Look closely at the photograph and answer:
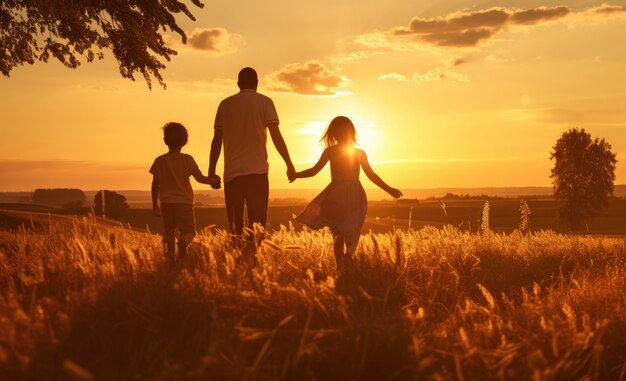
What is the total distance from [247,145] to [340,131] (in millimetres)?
1193

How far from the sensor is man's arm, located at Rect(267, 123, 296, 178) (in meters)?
8.21

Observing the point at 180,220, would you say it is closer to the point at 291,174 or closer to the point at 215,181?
the point at 215,181

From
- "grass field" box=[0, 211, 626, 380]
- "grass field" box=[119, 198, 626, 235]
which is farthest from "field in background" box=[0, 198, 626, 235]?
"grass field" box=[0, 211, 626, 380]

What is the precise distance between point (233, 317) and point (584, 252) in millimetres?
10427

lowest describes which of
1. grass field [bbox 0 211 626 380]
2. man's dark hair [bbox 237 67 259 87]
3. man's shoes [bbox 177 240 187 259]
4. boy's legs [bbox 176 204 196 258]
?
grass field [bbox 0 211 626 380]

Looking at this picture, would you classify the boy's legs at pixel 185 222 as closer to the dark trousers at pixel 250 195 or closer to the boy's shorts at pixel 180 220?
the boy's shorts at pixel 180 220

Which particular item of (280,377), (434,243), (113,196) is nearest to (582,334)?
(280,377)

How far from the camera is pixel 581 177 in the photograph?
55.9m

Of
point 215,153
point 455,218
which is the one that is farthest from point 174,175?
point 455,218

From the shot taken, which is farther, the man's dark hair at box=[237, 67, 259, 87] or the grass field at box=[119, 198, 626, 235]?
the grass field at box=[119, 198, 626, 235]

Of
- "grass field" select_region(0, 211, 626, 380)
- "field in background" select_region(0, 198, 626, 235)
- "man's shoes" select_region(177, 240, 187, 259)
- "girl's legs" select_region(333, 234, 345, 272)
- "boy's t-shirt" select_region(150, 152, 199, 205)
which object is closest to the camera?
"grass field" select_region(0, 211, 626, 380)

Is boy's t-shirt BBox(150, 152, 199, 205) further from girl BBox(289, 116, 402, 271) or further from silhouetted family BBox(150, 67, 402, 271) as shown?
girl BBox(289, 116, 402, 271)

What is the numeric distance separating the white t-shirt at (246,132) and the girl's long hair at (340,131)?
2.31 ft

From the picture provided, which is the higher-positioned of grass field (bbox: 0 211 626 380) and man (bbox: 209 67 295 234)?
man (bbox: 209 67 295 234)
